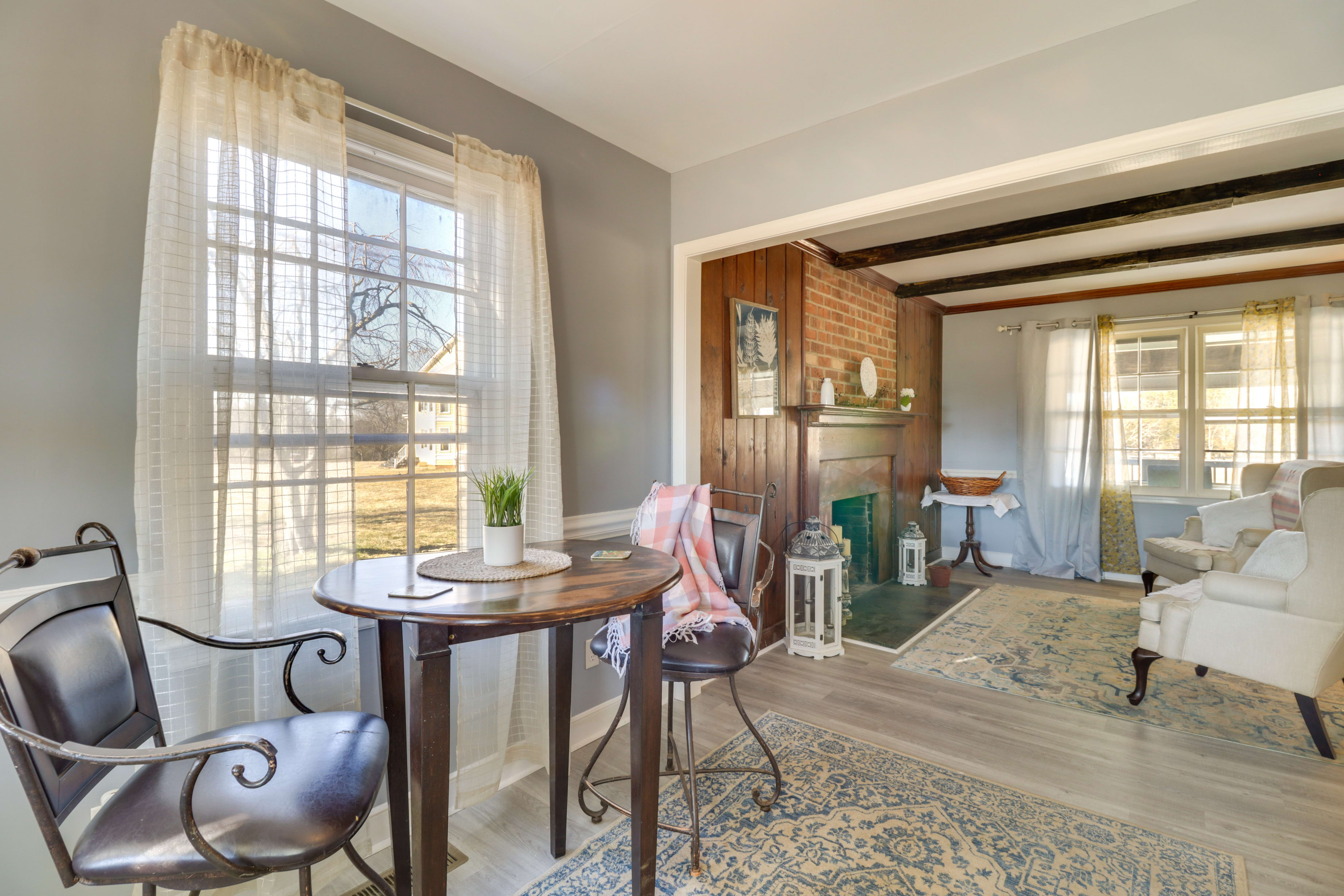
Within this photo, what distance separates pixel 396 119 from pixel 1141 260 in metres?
4.80

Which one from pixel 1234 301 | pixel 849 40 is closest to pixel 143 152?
pixel 849 40

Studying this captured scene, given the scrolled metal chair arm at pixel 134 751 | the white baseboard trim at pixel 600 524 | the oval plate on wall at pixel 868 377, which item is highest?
the oval plate on wall at pixel 868 377

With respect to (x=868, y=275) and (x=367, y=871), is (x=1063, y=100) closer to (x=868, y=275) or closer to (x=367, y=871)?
(x=868, y=275)

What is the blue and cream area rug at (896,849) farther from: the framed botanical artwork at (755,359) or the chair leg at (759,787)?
the framed botanical artwork at (755,359)

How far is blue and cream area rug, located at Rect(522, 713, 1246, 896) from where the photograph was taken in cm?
168

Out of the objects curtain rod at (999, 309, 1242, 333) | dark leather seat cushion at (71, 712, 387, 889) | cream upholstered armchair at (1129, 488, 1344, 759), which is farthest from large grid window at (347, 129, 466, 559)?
curtain rod at (999, 309, 1242, 333)

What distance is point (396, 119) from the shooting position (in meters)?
1.88

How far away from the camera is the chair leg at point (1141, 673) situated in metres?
2.84

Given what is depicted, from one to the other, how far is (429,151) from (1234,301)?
618 centimetres

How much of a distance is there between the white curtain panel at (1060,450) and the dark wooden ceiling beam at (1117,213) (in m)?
2.29

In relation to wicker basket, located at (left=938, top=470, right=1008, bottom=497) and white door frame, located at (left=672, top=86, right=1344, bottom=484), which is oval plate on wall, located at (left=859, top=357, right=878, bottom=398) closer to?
wicker basket, located at (left=938, top=470, right=1008, bottom=497)

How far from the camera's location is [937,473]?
617 centimetres

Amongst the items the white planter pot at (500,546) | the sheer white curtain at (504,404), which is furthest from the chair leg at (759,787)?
the white planter pot at (500,546)

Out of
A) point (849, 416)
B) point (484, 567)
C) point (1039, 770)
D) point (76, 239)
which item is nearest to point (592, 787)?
point (484, 567)
